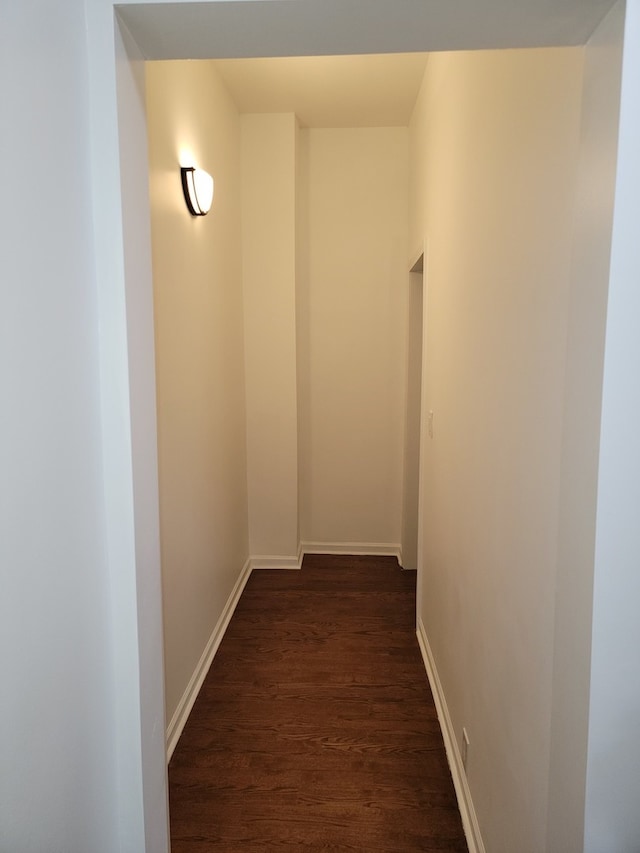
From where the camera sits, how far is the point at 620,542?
2.74ft

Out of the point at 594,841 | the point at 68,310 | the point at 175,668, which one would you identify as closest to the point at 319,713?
the point at 175,668

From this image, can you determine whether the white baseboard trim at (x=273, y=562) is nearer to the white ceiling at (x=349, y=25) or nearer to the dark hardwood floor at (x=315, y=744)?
the dark hardwood floor at (x=315, y=744)

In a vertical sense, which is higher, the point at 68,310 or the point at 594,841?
the point at 68,310

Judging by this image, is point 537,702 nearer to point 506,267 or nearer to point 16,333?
point 506,267

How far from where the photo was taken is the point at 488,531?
5.16 ft

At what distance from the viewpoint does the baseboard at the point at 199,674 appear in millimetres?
2107

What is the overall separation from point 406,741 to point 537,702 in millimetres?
1194

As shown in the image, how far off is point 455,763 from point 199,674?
115cm

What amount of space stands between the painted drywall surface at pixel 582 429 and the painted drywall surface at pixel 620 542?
0.01 m

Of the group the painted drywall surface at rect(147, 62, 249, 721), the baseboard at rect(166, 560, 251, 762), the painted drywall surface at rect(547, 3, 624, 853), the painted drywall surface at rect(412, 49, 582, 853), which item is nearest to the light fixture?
the painted drywall surface at rect(147, 62, 249, 721)

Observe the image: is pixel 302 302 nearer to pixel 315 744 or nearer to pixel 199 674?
pixel 199 674

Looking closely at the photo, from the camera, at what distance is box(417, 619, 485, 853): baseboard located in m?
1.66

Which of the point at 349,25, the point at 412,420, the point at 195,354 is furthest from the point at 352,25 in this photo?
the point at 412,420

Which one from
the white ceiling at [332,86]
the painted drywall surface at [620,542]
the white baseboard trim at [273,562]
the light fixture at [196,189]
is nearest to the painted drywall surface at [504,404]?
the painted drywall surface at [620,542]
